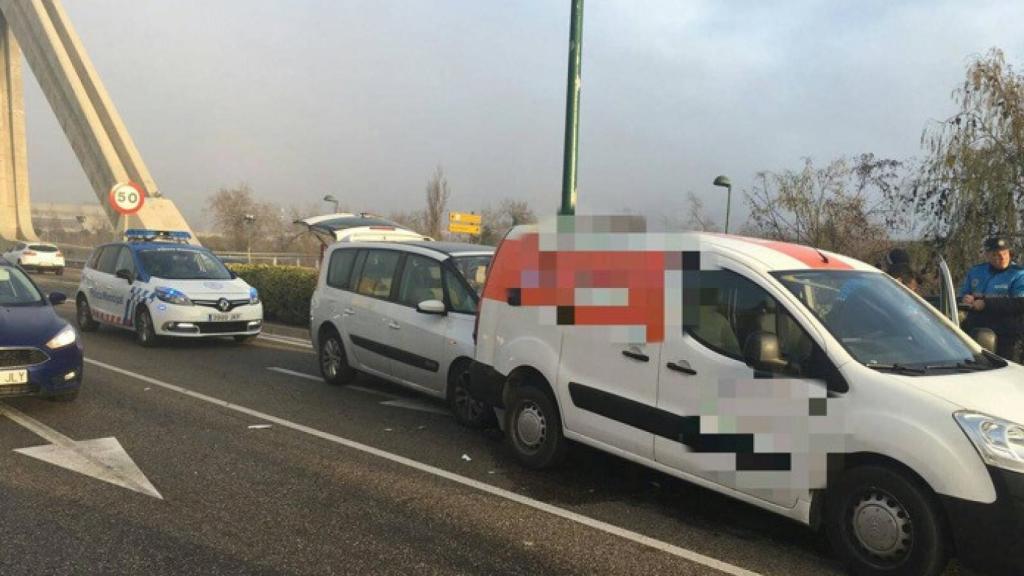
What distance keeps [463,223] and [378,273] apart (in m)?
12.7

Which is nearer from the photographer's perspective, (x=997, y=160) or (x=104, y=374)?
(x=104, y=374)

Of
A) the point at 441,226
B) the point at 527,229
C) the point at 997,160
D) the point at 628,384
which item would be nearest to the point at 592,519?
the point at 628,384

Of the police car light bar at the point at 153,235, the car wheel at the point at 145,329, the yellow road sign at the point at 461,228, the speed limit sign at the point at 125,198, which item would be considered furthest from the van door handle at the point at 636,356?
the yellow road sign at the point at 461,228

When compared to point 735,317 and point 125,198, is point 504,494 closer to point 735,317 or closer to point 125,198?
point 735,317

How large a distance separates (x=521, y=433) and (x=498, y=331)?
0.81 metres

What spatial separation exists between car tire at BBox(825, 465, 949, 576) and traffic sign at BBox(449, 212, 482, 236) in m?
16.9

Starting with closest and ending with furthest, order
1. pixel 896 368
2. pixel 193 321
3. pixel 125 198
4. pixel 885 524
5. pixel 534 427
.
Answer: pixel 885 524, pixel 896 368, pixel 534 427, pixel 193 321, pixel 125 198

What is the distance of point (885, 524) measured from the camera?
3455mm

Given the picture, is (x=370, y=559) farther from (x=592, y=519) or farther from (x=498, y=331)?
(x=498, y=331)

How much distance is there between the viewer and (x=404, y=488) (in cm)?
486

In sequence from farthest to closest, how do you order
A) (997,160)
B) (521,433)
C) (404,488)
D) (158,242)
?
1. (158,242)
2. (997,160)
3. (521,433)
4. (404,488)

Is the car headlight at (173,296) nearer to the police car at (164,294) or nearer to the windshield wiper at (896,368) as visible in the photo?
the police car at (164,294)

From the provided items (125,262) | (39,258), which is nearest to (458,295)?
(125,262)

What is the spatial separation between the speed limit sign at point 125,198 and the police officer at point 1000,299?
16443 mm
